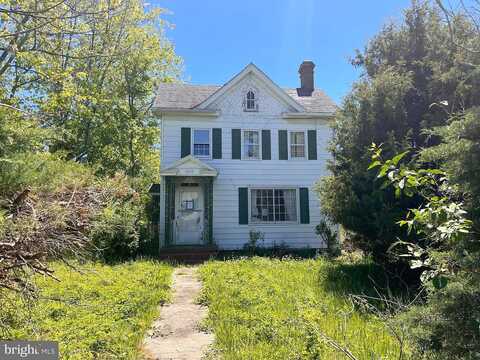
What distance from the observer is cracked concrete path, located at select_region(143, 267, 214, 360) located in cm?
379

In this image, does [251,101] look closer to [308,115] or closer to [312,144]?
[308,115]

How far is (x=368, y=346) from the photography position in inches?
146

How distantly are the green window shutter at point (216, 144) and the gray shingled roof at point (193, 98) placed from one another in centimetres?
140

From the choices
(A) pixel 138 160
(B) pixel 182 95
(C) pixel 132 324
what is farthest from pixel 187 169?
(A) pixel 138 160

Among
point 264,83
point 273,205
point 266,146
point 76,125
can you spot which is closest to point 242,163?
point 266,146

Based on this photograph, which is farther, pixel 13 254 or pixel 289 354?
pixel 289 354

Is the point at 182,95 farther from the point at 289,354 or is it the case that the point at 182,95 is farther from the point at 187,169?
the point at 289,354

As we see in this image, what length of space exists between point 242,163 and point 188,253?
13.3 ft

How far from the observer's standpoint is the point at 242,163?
1341cm

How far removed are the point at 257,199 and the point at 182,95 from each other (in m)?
5.37

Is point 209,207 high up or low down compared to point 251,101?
down

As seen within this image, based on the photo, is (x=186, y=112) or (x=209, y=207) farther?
(x=186, y=112)

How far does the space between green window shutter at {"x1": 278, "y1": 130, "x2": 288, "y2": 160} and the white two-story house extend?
0.13ft

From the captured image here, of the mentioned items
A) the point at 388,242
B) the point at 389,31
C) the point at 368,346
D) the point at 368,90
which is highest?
the point at 389,31
